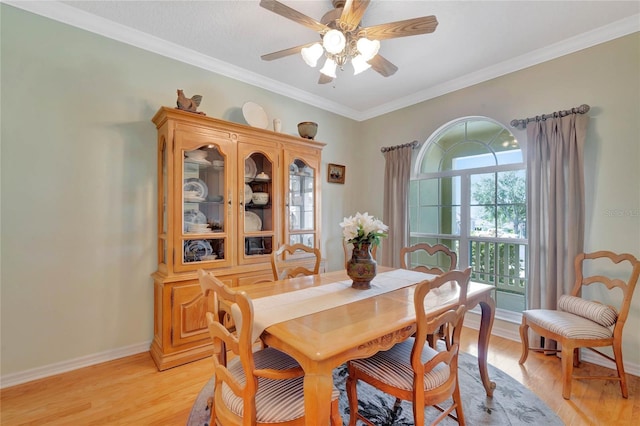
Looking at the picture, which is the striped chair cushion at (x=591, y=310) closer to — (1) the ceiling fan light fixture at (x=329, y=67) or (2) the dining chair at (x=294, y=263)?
(2) the dining chair at (x=294, y=263)

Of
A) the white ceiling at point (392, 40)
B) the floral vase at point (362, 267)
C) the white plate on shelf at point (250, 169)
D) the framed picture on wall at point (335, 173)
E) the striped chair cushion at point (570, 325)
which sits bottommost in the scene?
the striped chair cushion at point (570, 325)

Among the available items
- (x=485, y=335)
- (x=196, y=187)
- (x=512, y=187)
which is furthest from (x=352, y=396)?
(x=512, y=187)

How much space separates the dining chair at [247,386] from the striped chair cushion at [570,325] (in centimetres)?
179

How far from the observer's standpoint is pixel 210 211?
257 centimetres

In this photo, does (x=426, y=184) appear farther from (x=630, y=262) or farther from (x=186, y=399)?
(x=186, y=399)

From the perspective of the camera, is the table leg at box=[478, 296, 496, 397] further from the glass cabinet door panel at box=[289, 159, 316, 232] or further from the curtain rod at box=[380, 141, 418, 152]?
the curtain rod at box=[380, 141, 418, 152]

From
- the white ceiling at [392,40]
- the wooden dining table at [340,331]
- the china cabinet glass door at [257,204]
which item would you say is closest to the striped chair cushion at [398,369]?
the wooden dining table at [340,331]

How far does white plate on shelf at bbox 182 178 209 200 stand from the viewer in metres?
2.42

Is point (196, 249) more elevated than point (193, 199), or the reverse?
point (193, 199)

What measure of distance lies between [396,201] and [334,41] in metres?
2.32

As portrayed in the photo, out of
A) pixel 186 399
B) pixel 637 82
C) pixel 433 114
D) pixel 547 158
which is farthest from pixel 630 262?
pixel 186 399

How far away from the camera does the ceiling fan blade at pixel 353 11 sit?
5.06 feet

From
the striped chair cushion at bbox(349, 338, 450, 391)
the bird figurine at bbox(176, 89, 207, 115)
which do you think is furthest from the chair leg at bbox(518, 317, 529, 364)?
the bird figurine at bbox(176, 89, 207, 115)

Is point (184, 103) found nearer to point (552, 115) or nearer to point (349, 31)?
point (349, 31)
